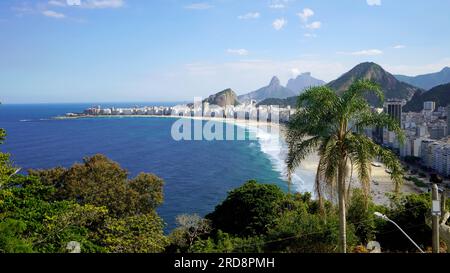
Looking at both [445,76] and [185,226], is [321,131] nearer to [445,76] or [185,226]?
[185,226]

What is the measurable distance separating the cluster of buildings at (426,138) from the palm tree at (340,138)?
23.8m

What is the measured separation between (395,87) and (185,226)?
→ 333 feet

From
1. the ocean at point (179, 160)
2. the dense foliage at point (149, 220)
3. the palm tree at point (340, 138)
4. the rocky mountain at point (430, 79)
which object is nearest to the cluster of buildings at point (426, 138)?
the ocean at point (179, 160)

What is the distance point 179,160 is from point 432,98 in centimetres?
6216

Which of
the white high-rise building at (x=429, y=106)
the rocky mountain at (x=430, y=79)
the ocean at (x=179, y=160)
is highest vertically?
the rocky mountain at (x=430, y=79)

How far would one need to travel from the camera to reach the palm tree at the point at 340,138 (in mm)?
6242

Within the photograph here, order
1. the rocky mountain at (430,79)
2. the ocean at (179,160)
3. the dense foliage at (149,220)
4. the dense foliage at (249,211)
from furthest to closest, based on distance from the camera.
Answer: the rocky mountain at (430,79) → the ocean at (179,160) → the dense foliage at (249,211) → the dense foliage at (149,220)

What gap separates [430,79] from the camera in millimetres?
159250

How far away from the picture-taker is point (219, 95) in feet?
465

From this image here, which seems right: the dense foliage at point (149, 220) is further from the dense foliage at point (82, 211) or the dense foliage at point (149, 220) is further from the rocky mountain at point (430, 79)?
the rocky mountain at point (430, 79)

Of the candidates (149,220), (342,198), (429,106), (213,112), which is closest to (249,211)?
(149,220)

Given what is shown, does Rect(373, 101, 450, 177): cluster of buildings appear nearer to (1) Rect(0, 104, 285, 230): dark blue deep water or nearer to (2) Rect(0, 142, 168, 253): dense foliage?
(1) Rect(0, 104, 285, 230): dark blue deep water

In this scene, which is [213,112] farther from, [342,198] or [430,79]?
[342,198]

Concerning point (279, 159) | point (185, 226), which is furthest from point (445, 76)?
point (185, 226)
